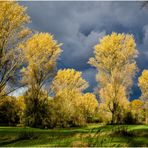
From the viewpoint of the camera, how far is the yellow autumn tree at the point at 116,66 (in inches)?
2098

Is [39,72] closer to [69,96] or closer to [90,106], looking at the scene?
[69,96]

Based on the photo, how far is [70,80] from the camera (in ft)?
209

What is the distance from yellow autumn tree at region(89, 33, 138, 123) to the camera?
53281mm

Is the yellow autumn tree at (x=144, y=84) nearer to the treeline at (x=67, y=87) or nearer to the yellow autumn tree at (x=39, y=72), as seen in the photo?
the treeline at (x=67, y=87)

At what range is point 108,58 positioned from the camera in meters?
53.5

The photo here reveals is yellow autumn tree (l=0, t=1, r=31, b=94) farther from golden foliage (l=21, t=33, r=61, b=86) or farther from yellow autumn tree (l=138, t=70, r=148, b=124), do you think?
yellow autumn tree (l=138, t=70, r=148, b=124)

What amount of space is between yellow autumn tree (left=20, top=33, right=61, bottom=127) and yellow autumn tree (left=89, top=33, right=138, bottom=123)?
8.42 m

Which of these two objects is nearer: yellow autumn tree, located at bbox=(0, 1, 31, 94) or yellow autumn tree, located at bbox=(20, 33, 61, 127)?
yellow autumn tree, located at bbox=(0, 1, 31, 94)

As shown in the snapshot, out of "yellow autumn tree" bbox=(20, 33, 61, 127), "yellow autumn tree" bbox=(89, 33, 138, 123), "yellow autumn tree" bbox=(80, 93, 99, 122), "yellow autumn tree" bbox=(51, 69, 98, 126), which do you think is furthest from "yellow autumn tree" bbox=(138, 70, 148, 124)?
"yellow autumn tree" bbox=(20, 33, 61, 127)

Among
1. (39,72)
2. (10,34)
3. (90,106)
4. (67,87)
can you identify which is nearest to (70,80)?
(67,87)

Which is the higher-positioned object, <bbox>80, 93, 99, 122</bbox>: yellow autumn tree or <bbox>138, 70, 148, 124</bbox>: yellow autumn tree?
<bbox>138, 70, 148, 124</bbox>: yellow autumn tree

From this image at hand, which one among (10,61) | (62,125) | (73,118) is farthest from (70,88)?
(10,61)

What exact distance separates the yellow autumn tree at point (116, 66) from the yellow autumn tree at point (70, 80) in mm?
8514

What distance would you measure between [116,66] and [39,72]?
1109 centimetres
